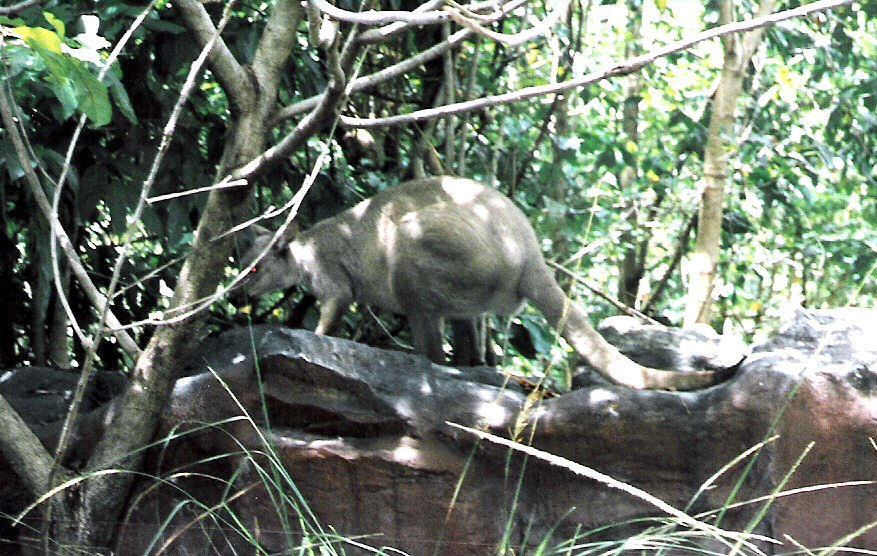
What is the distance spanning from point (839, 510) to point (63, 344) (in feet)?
14.9

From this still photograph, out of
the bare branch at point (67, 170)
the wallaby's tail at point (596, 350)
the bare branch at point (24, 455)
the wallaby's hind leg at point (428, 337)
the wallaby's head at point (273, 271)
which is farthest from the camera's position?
the wallaby's head at point (273, 271)

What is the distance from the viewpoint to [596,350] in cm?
475

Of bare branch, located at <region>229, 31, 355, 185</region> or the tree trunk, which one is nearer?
bare branch, located at <region>229, 31, 355, 185</region>

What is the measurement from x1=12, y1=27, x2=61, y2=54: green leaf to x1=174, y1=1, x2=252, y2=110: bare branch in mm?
1423

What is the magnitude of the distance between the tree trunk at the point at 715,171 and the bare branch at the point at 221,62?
373 cm

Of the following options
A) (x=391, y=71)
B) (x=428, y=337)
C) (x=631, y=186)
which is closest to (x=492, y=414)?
(x=428, y=337)

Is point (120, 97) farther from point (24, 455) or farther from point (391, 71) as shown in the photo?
point (24, 455)

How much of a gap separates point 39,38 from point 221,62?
4.86 feet

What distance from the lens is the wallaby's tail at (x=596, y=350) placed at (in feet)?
14.3

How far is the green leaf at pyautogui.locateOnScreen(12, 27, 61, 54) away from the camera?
2.65 m

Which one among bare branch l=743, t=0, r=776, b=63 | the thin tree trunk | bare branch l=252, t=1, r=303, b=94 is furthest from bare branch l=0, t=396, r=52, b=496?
bare branch l=743, t=0, r=776, b=63

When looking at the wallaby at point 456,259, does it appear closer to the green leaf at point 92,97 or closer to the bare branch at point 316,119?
the bare branch at point 316,119

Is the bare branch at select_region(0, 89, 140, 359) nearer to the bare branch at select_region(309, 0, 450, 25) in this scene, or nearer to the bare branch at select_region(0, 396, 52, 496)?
the bare branch at select_region(0, 396, 52, 496)

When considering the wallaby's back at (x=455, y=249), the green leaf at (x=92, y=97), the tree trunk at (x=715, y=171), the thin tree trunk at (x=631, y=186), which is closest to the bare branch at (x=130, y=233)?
the green leaf at (x=92, y=97)
